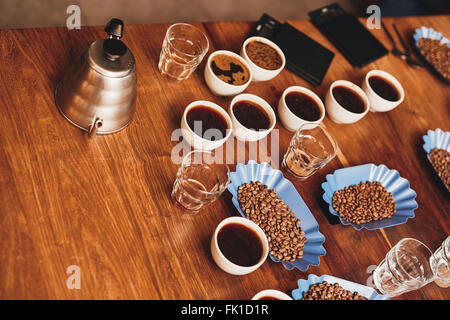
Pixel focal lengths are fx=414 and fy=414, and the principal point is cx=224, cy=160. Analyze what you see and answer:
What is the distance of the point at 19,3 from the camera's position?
9.27 feet

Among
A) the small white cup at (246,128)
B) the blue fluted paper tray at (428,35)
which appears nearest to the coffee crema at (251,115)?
the small white cup at (246,128)

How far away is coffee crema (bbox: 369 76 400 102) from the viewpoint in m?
1.87

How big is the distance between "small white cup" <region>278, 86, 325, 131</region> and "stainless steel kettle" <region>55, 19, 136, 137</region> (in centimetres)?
58

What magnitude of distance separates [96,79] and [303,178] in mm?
812

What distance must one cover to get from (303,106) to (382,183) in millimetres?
439

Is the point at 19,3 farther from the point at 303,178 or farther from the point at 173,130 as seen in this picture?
the point at 303,178

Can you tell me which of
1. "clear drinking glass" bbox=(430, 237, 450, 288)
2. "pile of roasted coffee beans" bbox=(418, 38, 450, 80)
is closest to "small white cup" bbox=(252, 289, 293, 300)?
"clear drinking glass" bbox=(430, 237, 450, 288)

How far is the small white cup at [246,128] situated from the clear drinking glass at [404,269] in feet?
1.95

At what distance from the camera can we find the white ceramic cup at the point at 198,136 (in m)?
1.40

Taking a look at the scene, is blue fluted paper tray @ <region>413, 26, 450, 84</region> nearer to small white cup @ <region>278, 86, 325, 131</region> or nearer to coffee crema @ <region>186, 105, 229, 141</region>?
small white cup @ <region>278, 86, 325, 131</region>

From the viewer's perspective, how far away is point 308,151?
155cm

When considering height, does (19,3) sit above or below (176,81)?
below
